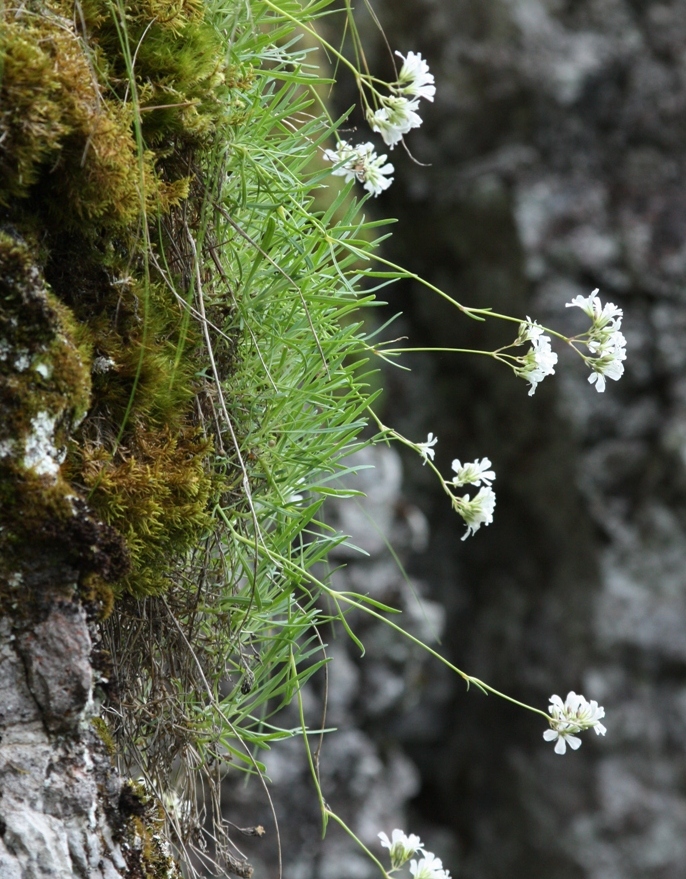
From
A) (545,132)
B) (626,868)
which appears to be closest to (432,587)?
(626,868)

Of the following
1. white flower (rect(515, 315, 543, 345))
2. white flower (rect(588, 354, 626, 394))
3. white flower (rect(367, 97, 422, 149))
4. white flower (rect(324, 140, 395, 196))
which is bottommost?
white flower (rect(588, 354, 626, 394))

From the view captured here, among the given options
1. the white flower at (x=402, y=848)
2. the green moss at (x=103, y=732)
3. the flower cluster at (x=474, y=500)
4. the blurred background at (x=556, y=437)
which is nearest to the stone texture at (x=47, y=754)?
the green moss at (x=103, y=732)

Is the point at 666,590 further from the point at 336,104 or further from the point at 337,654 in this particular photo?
the point at 336,104

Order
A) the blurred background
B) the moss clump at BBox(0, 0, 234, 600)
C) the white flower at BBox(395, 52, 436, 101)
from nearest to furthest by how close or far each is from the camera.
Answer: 1. the moss clump at BBox(0, 0, 234, 600)
2. the white flower at BBox(395, 52, 436, 101)
3. the blurred background

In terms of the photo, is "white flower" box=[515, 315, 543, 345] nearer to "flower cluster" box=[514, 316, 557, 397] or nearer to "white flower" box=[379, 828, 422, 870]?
"flower cluster" box=[514, 316, 557, 397]

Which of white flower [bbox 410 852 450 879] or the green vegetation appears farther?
white flower [bbox 410 852 450 879]

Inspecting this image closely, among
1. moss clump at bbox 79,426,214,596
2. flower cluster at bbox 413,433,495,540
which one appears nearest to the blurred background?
flower cluster at bbox 413,433,495,540

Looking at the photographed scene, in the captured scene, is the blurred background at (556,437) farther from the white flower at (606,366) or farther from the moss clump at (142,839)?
the moss clump at (142,839)

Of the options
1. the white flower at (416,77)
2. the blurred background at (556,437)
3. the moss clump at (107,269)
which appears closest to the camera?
the moss clump at (107,269)
